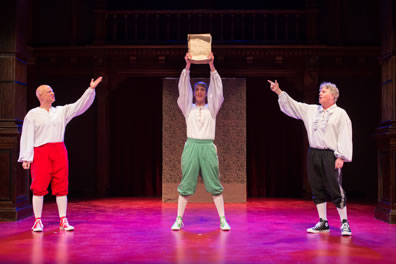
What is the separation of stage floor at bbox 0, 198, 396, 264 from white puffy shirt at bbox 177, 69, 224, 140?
3.00 feet

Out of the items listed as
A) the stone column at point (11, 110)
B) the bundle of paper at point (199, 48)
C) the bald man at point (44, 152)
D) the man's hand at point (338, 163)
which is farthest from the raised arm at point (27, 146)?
the man's hand at point (338, 163)

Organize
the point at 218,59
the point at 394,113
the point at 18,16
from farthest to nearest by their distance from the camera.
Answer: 1. the point at 218,59
2. the point at 18,16
3. the point at 394,113

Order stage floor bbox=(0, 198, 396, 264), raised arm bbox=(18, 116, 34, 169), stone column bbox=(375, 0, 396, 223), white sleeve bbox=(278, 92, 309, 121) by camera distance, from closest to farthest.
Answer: stage floor bbox=(0, 198, 396, 264)
raised arm bbox=(18, 116, 34, 169)
white sleeve bbox=(278, 92, 309, 121)
stone column bbox=(375, 0, 396, 223)

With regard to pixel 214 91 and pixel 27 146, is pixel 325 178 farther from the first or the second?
pixel 27 146

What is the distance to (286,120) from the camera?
7.56m

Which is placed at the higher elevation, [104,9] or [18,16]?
[104,9]

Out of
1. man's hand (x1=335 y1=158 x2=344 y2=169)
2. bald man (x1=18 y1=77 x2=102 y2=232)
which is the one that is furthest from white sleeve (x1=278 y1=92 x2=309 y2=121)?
bald man (x1=18 y1=77 x2=102 y2=232)

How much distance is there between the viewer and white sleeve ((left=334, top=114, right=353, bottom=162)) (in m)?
3.72

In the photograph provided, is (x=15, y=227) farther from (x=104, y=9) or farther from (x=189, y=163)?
(x=104, y=9)

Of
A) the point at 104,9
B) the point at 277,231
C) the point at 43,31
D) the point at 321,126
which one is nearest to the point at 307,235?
the point at 277,231

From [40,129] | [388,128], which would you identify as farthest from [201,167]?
[388,128]

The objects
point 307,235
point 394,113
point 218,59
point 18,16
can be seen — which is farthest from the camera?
point 218,59

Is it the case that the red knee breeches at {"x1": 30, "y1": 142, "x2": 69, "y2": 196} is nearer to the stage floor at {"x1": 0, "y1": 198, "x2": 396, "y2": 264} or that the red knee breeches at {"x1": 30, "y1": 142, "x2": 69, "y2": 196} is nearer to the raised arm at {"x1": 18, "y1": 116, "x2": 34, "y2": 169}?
the raised arm at {"x1": 18, "y1": 116, "x2": 34, "y2": 169}

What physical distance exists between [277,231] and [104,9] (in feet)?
16.3
